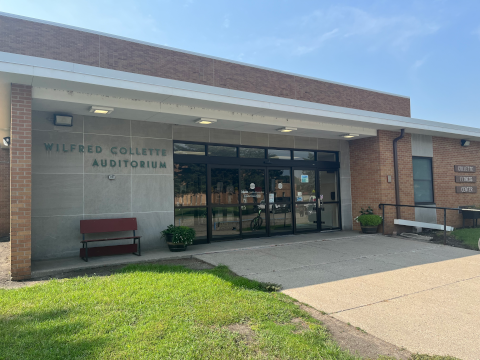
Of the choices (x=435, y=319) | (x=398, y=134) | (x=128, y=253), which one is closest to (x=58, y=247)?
(x=128, y=253)

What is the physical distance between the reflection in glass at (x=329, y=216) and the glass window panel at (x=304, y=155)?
5.78 ft

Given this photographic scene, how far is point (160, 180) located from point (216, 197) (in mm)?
1760

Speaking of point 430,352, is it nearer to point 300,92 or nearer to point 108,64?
point 108,64

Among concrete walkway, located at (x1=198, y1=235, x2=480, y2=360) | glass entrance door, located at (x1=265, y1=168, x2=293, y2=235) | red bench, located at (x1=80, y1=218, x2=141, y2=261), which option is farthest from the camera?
glass entrance door, located at (x1=265, y1=168, x2=293, y2=235)

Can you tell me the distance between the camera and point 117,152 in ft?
28.0

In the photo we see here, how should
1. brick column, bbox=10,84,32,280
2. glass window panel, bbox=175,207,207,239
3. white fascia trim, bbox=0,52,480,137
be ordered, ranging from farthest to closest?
glass window panel, bbox=175,207,207,239, brick column, bbox=10,84,32,280, white fascia trim, bbox=0,52,480,137

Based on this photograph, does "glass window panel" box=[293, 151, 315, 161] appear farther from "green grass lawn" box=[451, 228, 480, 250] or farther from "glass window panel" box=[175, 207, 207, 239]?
"green grass lawn" box=[451, 228, 480, 250]

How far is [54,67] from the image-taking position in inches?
239

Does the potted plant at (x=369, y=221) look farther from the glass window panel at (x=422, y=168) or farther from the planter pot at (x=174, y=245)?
the planter pot at (x=174, y=245)

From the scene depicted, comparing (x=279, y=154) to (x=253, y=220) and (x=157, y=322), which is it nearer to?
(x=253, y=220)

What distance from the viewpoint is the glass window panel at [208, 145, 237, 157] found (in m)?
9.99

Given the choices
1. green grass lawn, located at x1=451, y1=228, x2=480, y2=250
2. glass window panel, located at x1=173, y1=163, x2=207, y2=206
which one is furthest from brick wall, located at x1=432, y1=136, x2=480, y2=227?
A: glass window panel, located at x1=173, y1=163, x2=207, y2=206

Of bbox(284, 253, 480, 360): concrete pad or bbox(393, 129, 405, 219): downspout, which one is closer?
bbox(284, 253, 480, 360): concrete pad

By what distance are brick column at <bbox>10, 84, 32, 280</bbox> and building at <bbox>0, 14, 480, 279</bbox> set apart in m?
0.02
